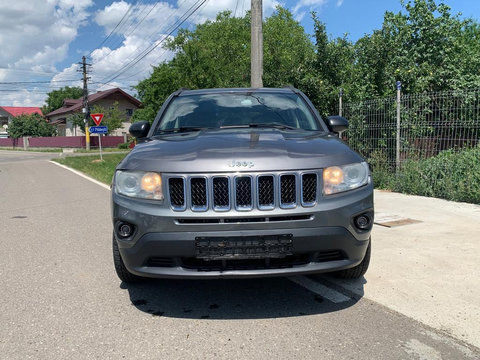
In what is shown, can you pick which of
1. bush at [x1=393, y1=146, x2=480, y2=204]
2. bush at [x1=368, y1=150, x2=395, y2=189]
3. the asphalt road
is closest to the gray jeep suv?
the asphalt road

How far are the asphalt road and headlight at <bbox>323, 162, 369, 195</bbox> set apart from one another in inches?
37.2

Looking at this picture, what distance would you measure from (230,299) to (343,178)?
1.34 metres

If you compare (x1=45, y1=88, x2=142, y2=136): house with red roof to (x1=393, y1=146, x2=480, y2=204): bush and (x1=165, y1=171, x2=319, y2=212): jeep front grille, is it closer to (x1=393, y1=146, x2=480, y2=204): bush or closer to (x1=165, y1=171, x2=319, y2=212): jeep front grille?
(x1=393, y1=146, x2=480, y2=204): bush

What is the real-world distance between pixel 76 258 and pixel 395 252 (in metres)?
3.47

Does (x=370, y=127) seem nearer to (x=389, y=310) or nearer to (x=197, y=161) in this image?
(x=389, y=310)

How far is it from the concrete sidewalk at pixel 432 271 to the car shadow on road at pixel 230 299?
1.01 ft

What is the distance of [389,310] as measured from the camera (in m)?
3.18

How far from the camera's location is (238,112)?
4199 millimetres

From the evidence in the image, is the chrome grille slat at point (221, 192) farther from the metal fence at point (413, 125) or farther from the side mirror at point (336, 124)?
the metal fence at point (413, 125)

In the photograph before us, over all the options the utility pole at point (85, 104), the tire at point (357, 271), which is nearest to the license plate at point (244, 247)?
the tire at point (357, 271)

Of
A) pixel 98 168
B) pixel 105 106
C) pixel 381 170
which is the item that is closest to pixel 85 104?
pixel 105 106

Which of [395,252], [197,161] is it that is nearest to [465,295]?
[395,252]

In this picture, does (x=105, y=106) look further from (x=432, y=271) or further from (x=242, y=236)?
(x=242, y=236)

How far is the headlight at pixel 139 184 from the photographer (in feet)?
9.30
